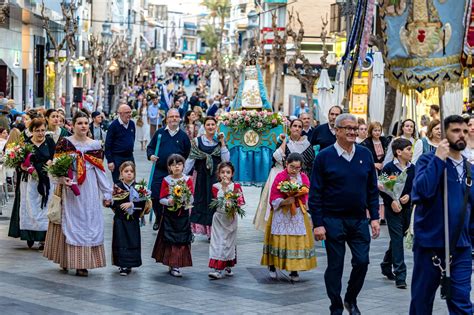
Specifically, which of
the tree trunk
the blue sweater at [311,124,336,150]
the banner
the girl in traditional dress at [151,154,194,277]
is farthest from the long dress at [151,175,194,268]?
the tree trunk

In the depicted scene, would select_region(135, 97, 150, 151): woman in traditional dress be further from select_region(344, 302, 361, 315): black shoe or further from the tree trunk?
select_region(344, 302, 361, 315): black shoe

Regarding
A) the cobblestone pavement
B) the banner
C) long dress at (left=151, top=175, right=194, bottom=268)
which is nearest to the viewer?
the cobblestone pavement

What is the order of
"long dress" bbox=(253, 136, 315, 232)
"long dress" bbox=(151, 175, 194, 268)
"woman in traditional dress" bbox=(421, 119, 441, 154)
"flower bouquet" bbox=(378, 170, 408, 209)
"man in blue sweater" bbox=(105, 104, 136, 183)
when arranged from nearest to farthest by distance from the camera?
→ 1. "flower bouquet" bbox=(378, 170, 408, 209)
2. "woman in traditional dress" bbox=(421, 119, 441, 154)
3. "long dress" bbox=(151, 175, 194, 268)
4. "long dress" bbox=(253, 136, 315, 232)
5. "man in blue sweater" bbox=(105, 104, 136, 183)

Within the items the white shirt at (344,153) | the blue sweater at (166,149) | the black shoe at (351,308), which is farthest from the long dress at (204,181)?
the white shirt at (344,153)

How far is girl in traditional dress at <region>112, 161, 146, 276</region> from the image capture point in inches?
488

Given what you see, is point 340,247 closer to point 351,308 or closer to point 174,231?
point 351,308

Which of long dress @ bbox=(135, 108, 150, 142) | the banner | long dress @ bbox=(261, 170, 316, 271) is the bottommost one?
long dress @ bbox=(135, 108, 150, 142)

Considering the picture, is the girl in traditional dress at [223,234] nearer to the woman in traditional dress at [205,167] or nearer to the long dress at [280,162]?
the long dress at [280,162]

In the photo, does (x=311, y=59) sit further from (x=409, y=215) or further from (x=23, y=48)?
(x=409, y=215)

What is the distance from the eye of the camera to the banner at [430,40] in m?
17.9

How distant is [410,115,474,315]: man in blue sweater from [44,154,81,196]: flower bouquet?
5.06 m

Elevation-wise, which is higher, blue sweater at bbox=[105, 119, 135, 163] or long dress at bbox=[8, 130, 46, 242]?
blue sweater at bbox=[105, 119, 135, 163]

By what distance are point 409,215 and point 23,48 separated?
32.5 m

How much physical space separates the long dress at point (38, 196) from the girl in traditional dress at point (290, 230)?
338 centimetres
